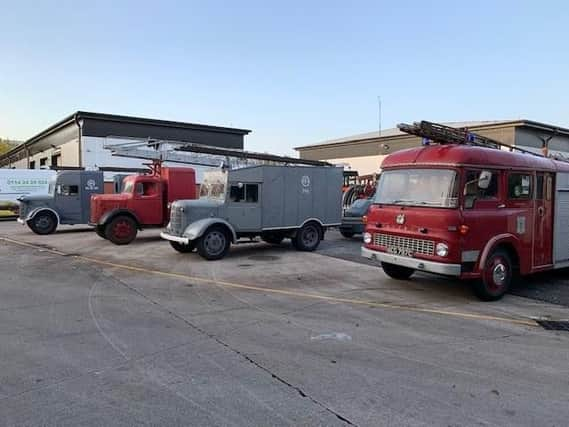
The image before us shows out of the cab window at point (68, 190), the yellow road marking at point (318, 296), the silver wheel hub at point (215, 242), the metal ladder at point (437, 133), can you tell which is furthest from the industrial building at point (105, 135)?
the metal ladder at point (437, 133)

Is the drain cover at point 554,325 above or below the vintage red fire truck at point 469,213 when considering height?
below

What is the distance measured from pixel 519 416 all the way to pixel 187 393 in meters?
2.80

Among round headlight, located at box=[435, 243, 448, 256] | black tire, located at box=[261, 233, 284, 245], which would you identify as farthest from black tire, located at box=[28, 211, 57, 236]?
round headlight, located at box=[435, 243, 448, 256]

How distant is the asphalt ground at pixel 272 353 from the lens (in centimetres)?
371

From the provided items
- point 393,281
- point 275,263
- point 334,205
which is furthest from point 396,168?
point 334,205

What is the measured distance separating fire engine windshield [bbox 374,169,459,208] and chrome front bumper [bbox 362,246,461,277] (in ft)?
3.18

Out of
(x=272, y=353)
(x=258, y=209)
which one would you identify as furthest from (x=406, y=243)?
(x=258, y=209)

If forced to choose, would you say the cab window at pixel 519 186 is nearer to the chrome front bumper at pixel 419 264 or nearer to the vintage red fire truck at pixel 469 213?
the vintage red fire truck at pixel 469 213

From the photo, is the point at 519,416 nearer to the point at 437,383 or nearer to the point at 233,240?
the point at 437,383

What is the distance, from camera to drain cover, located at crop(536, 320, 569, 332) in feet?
20.5

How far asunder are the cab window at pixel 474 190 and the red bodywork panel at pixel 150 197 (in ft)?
37.2

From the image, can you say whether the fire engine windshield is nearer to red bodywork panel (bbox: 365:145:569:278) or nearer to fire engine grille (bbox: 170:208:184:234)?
red bodywork panel (bbox: 365:145:569:278)

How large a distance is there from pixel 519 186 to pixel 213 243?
740 centimetres

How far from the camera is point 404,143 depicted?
35188 millimetres
